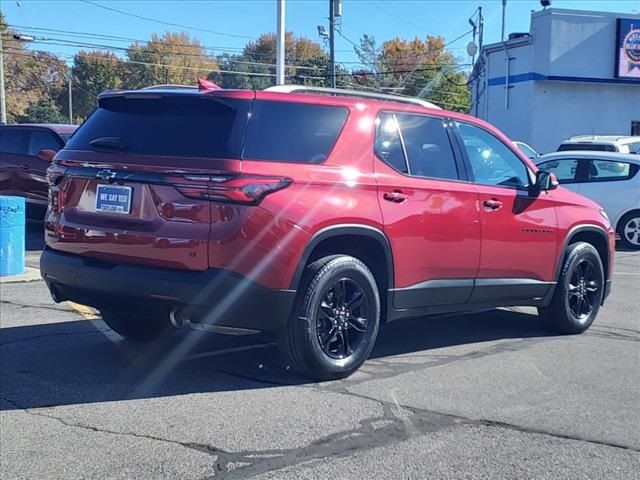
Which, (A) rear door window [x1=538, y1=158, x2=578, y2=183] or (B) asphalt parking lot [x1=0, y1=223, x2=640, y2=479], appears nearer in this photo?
(B) asphalt parking lot [x1=0, y1=223, x2=640, y2=479]

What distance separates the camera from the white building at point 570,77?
29.9 metres

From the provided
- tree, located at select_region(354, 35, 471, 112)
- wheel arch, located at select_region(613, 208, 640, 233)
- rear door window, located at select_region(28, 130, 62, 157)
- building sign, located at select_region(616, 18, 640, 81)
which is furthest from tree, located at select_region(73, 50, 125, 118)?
wheel arch, located at select_region(613, 208, 640, 233)

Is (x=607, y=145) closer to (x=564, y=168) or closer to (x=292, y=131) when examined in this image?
(x=564, y=168)

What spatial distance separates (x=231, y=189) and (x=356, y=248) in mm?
1160

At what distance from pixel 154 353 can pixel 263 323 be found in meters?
1.57

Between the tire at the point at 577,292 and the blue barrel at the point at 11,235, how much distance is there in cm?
621

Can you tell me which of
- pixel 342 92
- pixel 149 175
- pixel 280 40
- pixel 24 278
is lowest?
pixel 24 278

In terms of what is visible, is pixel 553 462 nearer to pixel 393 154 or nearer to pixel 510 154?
pixel 393 154

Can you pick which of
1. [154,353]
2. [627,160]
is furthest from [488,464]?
[627,160]

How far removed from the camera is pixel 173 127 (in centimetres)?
499

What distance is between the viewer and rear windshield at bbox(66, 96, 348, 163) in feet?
15.8

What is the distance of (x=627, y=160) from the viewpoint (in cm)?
1388

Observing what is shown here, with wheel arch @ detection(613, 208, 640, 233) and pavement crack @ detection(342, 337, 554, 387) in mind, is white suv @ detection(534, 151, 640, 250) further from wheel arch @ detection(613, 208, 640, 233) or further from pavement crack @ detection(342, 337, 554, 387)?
pavement crack @ detection(342, 337, 554, 387)

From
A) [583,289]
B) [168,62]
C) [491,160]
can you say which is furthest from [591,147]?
[168,62]
